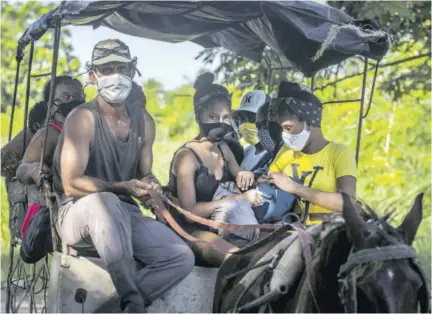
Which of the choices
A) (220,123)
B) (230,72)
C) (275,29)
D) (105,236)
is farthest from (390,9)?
(105,236)

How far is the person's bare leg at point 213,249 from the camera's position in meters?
6.20

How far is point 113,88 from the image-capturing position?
6.28 meters

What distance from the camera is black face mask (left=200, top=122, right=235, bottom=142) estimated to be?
6.91 metres

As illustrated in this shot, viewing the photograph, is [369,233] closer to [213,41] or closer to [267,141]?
[267,141]

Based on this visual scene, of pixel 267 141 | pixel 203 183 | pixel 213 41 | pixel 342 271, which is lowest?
pixel 342 271

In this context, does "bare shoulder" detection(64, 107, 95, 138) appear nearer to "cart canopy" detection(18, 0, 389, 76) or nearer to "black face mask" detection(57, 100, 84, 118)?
"cart canopy" detection(18, 0, 389, 76)

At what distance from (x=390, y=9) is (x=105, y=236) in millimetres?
6581

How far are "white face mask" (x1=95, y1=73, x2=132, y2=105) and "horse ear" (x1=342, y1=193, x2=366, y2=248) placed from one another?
2.18m

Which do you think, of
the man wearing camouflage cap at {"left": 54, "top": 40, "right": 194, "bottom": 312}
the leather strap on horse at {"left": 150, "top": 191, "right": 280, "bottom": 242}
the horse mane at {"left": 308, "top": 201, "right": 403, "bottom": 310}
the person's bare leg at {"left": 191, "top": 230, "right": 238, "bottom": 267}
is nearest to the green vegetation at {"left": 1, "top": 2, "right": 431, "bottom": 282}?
the man wearing camouflage cap at {"left": 54, "top": 40, "right": 194, "bottom": 312}

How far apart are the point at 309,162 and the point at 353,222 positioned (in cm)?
198

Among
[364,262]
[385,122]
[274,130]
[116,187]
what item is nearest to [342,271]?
[364,262]

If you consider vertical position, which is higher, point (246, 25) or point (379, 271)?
point (246, 25)

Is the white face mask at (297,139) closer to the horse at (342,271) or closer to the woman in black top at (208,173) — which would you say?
the woman in black top at (208,173)

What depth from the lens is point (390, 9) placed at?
36.9 ft
